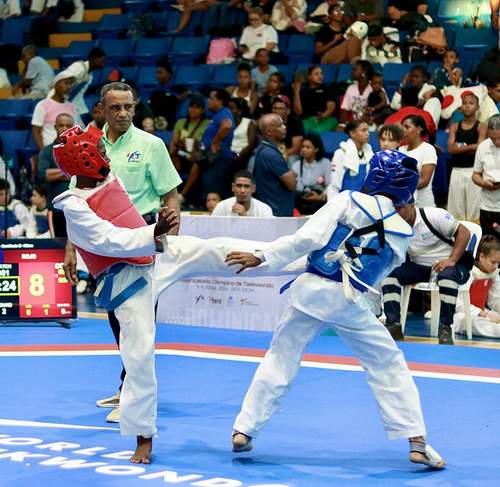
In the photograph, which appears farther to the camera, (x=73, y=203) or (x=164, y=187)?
(x=164, y=187)

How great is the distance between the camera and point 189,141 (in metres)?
13.3

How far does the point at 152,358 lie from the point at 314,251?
0.98m

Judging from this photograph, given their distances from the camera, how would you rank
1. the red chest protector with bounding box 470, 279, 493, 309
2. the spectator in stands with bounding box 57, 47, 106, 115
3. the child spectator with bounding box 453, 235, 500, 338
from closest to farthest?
the child spectator with bounding box 453, 235, 500, 338
the red chest protector with bounding box 470, 279, 493, 309
the spectator in stands with bounding box 57, 47, 106, 115

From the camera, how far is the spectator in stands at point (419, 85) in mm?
12531

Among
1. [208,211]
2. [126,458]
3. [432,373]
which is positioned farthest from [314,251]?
[208,211]

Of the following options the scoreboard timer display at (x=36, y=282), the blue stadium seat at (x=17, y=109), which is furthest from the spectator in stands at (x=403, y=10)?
the scoreboard timer display at (x=36, y=282)

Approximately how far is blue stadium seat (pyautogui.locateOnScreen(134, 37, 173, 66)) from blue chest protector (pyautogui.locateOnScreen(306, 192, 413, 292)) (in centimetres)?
1159

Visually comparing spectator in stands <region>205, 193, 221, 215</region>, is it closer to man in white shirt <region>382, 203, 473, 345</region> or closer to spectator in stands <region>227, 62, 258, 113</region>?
spectator in stands <region>227, 62, 258, 113</region>

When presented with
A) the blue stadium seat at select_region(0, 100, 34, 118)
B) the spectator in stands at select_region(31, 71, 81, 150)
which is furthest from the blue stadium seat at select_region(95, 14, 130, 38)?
the spectator in stands at select_region(31, 71, 81, 150)

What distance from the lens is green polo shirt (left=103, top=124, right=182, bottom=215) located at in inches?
264

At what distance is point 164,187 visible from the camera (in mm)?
6785

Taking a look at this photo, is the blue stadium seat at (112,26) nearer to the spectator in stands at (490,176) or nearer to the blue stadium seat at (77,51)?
the blue stadium seat at (77,51)

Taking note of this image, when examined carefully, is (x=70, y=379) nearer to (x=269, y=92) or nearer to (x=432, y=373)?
(x=432, y=373)

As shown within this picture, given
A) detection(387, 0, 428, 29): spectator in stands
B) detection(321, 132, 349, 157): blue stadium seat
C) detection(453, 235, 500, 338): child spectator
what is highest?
detection(387, 0, 428, 29): spectator in stands
